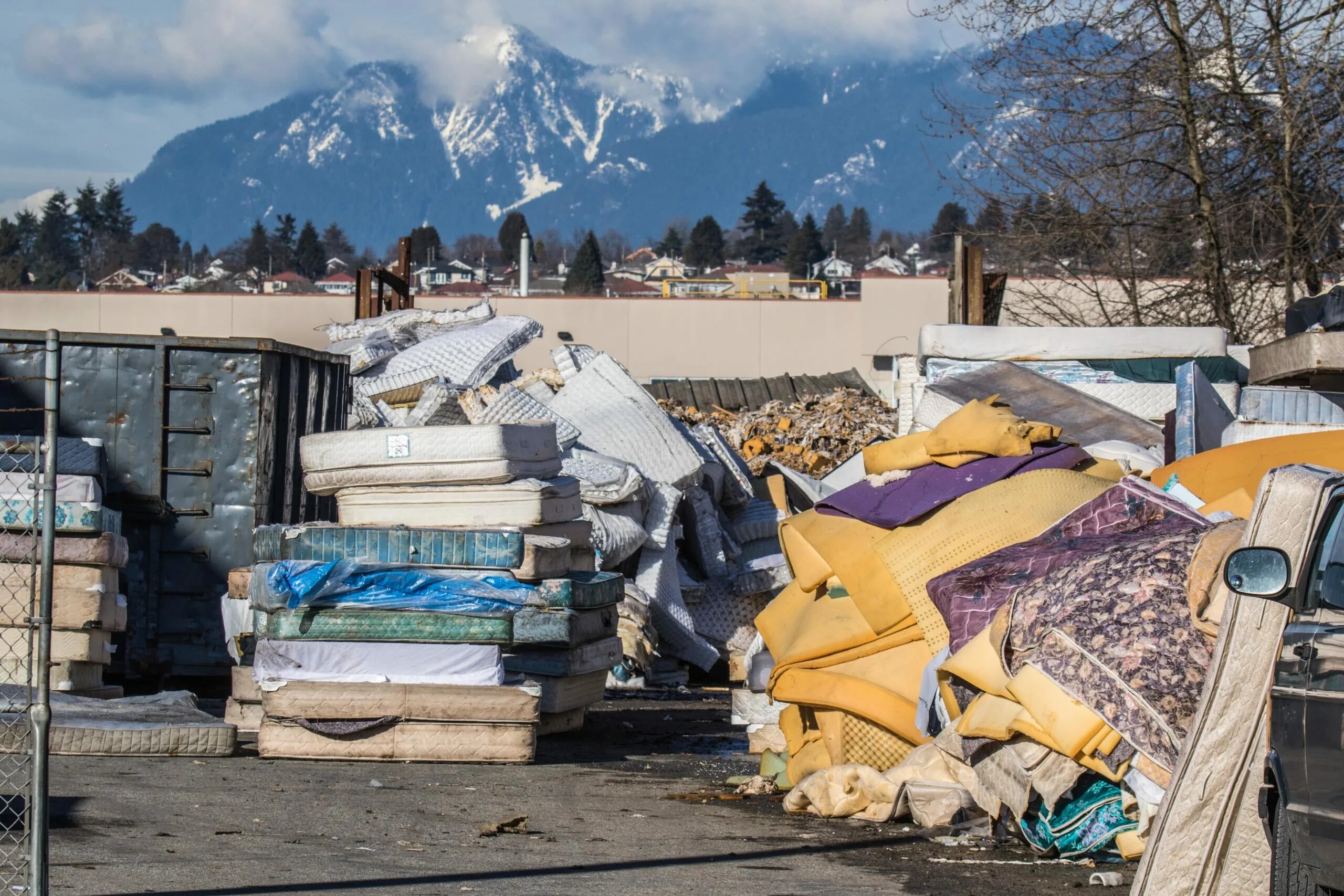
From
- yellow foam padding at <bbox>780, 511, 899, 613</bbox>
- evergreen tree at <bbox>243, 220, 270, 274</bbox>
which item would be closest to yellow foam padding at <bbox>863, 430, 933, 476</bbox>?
yellow foam padding at <bbox>780, 511, 899, 613</bbox>

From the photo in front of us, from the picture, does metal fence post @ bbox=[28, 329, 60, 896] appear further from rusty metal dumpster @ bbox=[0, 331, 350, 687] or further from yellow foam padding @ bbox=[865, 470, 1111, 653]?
rusty metal dumpster @ bbox=[0, 331, 350, 687]

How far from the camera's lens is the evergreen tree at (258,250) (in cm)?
10631

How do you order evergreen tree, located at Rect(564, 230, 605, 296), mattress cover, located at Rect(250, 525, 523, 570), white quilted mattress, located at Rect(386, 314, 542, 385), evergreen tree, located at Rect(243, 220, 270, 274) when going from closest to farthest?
mattress cover, located at Rect(250, 525, 523, 570), white quilted mattress, located at Rect(386, 314, 542, 385), evergreen tree, located at Rect(564, 230, 605, 296), evergreen tree, located at Rect(243, 220, 270, 274)

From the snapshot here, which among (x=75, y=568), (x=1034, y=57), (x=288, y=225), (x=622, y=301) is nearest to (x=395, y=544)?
(x=75, y=568)

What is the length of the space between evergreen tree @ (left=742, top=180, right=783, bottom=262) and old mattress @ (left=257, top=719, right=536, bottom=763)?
360 feet

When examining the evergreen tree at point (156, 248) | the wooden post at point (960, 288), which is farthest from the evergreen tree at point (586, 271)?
the wooden post at point (960, 288)

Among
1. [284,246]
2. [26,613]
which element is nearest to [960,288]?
[26,613]

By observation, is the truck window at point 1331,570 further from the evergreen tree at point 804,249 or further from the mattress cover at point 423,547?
the evergreen tree at point 804,249

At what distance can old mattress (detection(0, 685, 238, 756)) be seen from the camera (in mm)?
6223

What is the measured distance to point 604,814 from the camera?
18.4 ft

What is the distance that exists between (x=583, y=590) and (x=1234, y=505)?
121 inches

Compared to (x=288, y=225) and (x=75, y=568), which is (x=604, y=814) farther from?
(x=288, y=225)

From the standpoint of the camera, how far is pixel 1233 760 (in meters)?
3.95

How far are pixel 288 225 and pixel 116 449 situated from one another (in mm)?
113073
